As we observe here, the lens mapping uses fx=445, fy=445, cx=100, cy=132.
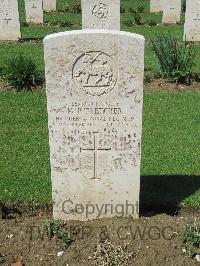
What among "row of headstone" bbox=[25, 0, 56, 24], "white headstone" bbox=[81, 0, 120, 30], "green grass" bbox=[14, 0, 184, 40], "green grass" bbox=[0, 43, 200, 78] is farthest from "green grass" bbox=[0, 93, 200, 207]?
"row of headstone" bbox=[25, 0, 56, 24]

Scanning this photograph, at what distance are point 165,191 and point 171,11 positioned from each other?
14.5 m

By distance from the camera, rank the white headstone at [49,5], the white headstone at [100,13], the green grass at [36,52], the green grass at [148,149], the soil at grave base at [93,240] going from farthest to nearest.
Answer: the white headstone at [49,5] < the white headstone at [100,13] < the green grass at [36,52] < the green grass at [148,149] < the soil at grave base at [93,240]

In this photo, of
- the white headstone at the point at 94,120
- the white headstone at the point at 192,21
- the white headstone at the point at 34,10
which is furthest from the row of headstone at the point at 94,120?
the white headstone at the point at 34,10

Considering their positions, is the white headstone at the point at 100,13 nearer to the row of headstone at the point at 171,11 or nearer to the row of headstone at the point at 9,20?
the row of headstone at the point at 9,20

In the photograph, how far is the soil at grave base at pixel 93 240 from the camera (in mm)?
4457

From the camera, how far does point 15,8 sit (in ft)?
49.2

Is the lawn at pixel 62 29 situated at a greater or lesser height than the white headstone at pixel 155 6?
lesser

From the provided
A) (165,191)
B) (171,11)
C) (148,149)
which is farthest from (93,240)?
(171,11)

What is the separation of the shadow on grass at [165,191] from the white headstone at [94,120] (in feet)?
2.03

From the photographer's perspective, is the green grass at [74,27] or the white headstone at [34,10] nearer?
the green grass at [74,27]

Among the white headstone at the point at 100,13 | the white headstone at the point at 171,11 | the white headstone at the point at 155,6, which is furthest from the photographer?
the white headstone at the point at 155,6

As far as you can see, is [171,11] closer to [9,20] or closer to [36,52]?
[9,20]

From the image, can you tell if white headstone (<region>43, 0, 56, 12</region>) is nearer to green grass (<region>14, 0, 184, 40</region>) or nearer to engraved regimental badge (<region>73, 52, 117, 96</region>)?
green grass (<region>14, 0, 184, 40</region>)

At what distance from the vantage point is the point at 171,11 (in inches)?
744
